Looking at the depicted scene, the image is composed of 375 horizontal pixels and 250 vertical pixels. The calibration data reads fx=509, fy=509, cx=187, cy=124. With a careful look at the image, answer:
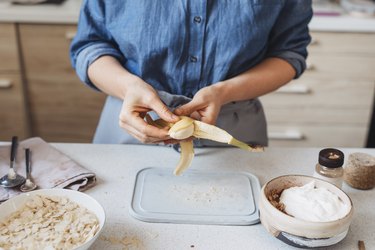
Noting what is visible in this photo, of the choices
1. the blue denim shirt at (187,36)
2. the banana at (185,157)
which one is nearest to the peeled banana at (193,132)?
the banana at (185,157)

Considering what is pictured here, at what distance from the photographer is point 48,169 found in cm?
98

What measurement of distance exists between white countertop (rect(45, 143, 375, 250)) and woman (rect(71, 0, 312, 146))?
0.24ft

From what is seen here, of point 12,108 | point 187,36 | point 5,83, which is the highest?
point 187,36

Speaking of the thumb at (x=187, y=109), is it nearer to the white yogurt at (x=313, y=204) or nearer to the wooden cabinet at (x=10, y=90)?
the white yogurt at (x=313, y=204)

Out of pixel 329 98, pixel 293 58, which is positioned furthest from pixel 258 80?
pixel 329 98

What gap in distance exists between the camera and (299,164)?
3.43 feet

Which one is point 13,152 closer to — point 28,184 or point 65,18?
point 28,184

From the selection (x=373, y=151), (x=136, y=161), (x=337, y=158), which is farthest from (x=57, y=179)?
(x=373, y=151)

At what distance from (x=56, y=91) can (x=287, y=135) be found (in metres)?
0.99

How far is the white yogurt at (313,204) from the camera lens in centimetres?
78

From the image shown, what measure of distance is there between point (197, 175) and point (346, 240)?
0.31 m

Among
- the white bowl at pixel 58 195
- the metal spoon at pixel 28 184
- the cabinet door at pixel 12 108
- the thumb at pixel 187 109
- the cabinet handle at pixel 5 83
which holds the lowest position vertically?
the cabinet door at pixel 12 108

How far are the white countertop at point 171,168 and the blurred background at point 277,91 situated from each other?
0.99m

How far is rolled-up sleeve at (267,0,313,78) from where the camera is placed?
1.13m
